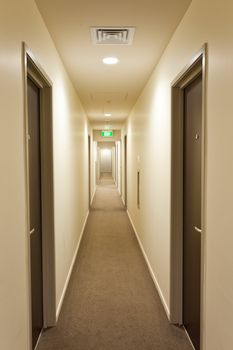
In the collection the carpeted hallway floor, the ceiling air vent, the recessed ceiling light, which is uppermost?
the recessed ceiling light

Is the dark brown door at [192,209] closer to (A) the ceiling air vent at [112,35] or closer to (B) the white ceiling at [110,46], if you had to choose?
(B) the white ceiling at [110,46]

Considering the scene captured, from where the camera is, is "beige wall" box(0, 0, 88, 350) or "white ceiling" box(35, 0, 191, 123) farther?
"white ceiling" box(35, 0, 191, 123)

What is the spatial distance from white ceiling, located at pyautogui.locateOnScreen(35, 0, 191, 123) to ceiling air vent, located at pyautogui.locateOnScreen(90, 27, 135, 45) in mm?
52

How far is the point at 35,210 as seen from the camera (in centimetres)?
246

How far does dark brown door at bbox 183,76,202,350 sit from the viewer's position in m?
2.25

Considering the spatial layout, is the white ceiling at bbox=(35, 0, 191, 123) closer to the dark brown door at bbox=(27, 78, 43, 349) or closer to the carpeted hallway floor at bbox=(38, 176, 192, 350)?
the dark brown door at bbox=(27, 78, 43, 349)

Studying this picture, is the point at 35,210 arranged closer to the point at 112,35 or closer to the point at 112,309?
the point at 112,309

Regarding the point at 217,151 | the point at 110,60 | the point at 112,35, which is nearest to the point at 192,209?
the point at 217,151

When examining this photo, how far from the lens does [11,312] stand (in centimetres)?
155

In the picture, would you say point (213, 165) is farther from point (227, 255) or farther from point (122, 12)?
point (122, 12)

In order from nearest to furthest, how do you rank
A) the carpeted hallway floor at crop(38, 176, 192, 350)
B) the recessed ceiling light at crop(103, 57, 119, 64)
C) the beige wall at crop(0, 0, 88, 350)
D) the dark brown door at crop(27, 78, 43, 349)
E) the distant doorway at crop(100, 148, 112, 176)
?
the beige wall at crop(0, 0, 88, 350)
the dark brown door at crop(27, 78, 43, 349)
the carpeted hallway floor at crop(38, 176, 192, 350)
the recessed ceiling light at crop(103, 57, 119, 64)
the distant doorway at crop(100, 148, 112, 176)

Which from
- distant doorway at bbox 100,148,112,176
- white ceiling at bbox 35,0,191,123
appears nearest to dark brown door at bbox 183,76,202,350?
white ceiling at bbox 35,0,191,123

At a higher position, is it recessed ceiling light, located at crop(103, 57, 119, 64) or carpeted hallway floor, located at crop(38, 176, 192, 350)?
recessed ceiling light, located at crop(103, 57, 119, 64)

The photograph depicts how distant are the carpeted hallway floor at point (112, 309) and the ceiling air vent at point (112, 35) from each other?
2585mm
